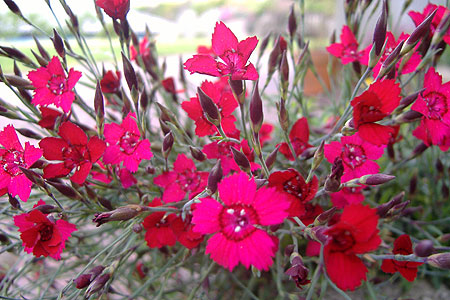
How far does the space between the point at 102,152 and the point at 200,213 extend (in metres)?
0.18

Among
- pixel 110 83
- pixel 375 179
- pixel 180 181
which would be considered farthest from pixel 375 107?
pixel 110 83

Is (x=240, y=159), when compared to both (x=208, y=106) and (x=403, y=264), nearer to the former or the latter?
(x=208, y=106)

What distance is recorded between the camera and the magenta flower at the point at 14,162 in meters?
0.44

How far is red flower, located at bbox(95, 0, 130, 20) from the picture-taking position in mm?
490

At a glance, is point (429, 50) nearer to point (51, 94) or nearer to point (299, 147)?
point (299, 147)

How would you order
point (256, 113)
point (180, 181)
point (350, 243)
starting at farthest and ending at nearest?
point (180, 181)
point (256, 113)
point (350, 243)

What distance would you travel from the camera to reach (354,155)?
0.50 metres

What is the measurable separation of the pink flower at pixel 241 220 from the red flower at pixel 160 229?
152 millimetres

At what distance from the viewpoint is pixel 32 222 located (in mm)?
451

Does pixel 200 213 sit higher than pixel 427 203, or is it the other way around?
pixel 200 213

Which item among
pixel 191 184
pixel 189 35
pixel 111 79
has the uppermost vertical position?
pixel 111 79

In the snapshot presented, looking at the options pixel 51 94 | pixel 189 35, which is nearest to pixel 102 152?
pixel 51 94

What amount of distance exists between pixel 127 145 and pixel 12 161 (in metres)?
0.15

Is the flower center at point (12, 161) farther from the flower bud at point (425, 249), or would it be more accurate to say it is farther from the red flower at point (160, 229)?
the flower bud at point (425, 249)
